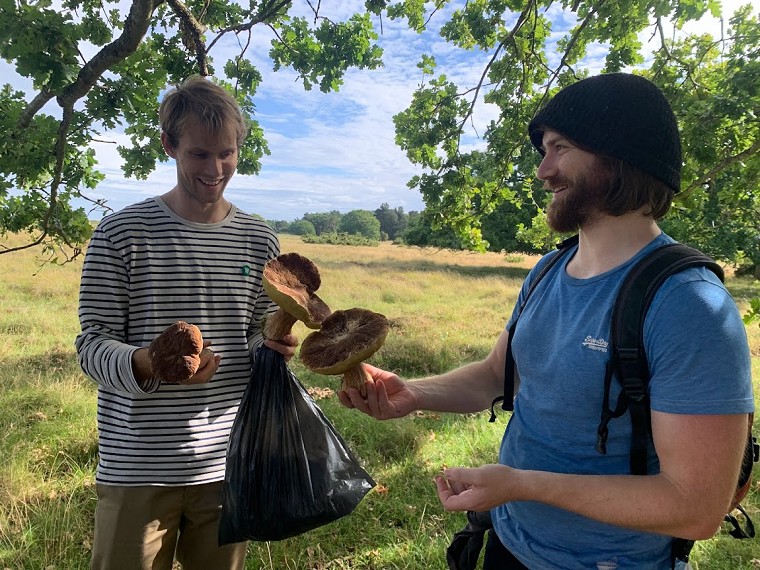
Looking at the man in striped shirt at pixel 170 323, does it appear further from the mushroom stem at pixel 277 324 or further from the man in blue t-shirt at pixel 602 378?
the man in blue t-shirt at pixel 602 378

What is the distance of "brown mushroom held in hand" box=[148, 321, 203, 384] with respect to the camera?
1.79 metres

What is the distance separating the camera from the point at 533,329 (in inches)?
70.7

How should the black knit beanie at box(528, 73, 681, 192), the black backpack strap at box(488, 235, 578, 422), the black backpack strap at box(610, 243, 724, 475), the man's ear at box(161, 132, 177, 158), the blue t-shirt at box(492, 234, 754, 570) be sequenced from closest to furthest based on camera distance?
the blue t-shirt at box(492, 234, 754, 570)
the black backpack strap at box(610, 243, 724, 475)
the black knit beanie at box(528, 73, 681, 192)
the black backpack strap at box(488, 235, 578, 422)
the man's ear at box(161, 132, 177, 158)

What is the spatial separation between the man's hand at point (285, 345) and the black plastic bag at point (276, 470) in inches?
1.2

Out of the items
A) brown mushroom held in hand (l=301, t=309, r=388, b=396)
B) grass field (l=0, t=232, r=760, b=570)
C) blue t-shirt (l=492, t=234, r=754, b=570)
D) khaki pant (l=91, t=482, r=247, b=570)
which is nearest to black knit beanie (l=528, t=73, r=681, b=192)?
blue t-shirt (l=492, t=234, r=754, b=570)

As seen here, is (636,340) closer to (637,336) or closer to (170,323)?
(637,336)

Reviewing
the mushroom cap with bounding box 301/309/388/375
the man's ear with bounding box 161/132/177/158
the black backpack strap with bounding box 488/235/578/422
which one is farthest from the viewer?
the man's ear with bounding box 161/132/177/158

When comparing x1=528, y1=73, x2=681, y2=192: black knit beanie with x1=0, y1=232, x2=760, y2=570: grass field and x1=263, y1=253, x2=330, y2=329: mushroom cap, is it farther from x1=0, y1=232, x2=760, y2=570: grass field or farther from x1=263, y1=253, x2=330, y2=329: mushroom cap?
x1=0, y1=232, x2=760, y2=570: grass field

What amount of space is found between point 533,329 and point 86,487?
451 centimetres

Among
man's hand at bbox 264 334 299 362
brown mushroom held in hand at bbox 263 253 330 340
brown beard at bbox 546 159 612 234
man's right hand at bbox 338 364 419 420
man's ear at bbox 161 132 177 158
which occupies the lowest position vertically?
man's right hand at bbox 338 364 419 420

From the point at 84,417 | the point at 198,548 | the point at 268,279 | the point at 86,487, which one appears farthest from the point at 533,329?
the point at 84,417

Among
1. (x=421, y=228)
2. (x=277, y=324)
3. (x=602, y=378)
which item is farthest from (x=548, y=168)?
(x=421, y=228)

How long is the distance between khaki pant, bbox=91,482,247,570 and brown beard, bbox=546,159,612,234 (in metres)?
1.98

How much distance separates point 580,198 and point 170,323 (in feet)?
5.88
